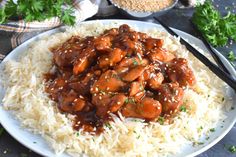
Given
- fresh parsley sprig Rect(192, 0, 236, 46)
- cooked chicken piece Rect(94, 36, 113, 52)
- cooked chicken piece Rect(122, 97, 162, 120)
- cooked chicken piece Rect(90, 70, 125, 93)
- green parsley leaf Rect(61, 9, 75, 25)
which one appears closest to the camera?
cooked chicken piece Rect(122, 97, 162, 120)

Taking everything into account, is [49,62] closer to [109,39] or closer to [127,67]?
[109,39]

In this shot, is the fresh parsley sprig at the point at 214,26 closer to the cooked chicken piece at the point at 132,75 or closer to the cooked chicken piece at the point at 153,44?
the cooked chicken piece at the point at 153,44

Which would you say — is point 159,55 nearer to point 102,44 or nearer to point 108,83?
point 102,44

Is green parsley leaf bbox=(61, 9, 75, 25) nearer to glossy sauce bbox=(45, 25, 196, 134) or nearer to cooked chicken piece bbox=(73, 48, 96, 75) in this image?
glossy sauce bbox=(45, 25, 196, 134)

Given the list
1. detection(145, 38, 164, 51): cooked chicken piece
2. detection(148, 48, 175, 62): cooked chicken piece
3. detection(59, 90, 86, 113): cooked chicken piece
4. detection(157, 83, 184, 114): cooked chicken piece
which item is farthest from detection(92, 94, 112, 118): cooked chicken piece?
detection(145, 38, 164, 51): cooked chicken piece

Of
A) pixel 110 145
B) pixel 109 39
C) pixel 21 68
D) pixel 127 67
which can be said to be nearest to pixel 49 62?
pixel 21 68

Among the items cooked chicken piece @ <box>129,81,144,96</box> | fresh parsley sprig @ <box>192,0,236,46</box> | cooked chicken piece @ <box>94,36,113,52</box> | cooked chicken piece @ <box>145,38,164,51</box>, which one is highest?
cooked chicken piece @ <box>94,36,113,52</box>

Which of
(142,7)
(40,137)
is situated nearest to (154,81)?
(40,137)

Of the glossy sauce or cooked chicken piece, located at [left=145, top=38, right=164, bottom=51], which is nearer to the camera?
the glossy sauce
